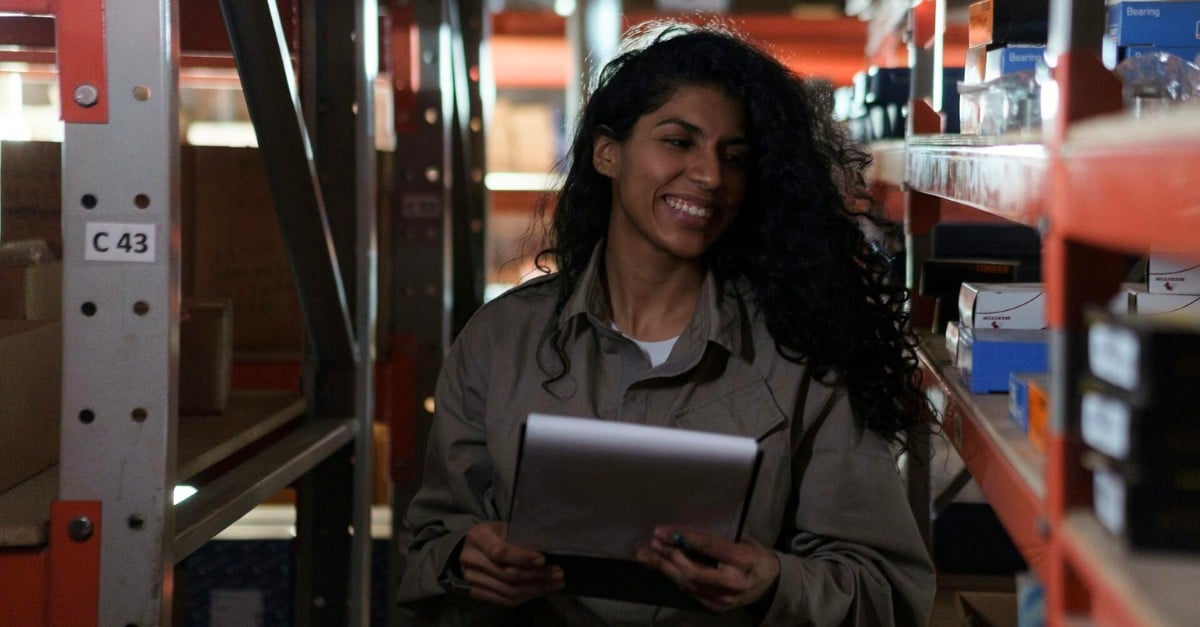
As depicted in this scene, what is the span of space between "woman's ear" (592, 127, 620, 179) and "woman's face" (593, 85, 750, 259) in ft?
0.28

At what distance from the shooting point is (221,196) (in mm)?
2834

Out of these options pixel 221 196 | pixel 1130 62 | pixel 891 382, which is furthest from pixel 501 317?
pixel 221 196

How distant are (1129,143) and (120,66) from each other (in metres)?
1.15

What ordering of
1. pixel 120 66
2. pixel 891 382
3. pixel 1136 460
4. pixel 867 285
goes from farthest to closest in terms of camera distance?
pixel 867 285 < pixel 891 382 < pixel 120 66 < pixel 1136 460

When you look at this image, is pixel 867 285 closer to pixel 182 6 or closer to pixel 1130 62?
pixel 1130 62

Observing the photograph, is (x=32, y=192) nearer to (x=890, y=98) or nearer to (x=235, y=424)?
(x=235, y=424)

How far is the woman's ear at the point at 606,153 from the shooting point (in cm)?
206

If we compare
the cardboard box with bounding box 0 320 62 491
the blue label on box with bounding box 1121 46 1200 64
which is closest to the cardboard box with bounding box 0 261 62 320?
the cardboard box with bounding box 0 320 62 491

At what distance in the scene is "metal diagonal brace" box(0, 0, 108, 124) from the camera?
150 cm

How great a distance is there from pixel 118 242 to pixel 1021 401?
3.54ft

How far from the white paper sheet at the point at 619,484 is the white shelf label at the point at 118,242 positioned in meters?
0.50

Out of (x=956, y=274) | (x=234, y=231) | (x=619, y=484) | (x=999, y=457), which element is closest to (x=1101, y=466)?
(x=999, y=457)

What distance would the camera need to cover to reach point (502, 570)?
1.68 m

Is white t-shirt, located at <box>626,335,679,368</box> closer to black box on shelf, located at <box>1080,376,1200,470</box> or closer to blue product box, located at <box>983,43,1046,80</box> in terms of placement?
blue product box, located at <box>983,43,1046,80</box>
